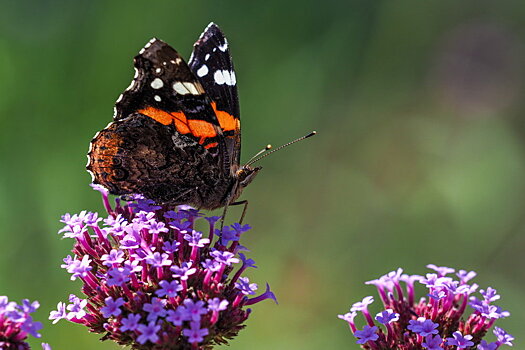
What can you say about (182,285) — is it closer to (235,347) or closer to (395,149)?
(235,347)

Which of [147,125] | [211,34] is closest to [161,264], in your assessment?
[147,125]

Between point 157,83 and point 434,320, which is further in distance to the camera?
point 157,83

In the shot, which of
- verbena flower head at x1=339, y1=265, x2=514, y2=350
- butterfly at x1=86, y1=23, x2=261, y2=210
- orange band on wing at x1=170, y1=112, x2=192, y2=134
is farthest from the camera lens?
orange band on wing at x1=170, y1=112, x2=192, y2=134

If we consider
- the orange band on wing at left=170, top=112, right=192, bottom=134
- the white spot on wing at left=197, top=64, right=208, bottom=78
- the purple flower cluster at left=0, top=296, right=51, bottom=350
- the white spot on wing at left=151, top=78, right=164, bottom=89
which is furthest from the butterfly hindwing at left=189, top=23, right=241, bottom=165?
the purple flower cluster at left=0, top=296, right=51, bottom=350

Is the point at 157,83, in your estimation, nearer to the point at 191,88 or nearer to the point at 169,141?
the point at 191,88

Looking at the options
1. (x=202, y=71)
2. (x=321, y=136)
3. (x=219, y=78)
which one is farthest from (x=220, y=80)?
(x=321, y=136)

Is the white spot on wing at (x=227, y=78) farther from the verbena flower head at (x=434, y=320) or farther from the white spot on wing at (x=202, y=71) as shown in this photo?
the verbena flower head at (x=434, y=320)

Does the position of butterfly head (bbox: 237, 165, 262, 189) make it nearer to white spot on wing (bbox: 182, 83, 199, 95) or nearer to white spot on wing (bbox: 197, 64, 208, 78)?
white spot on wing (bbox: 182, 83, 199, 95)
